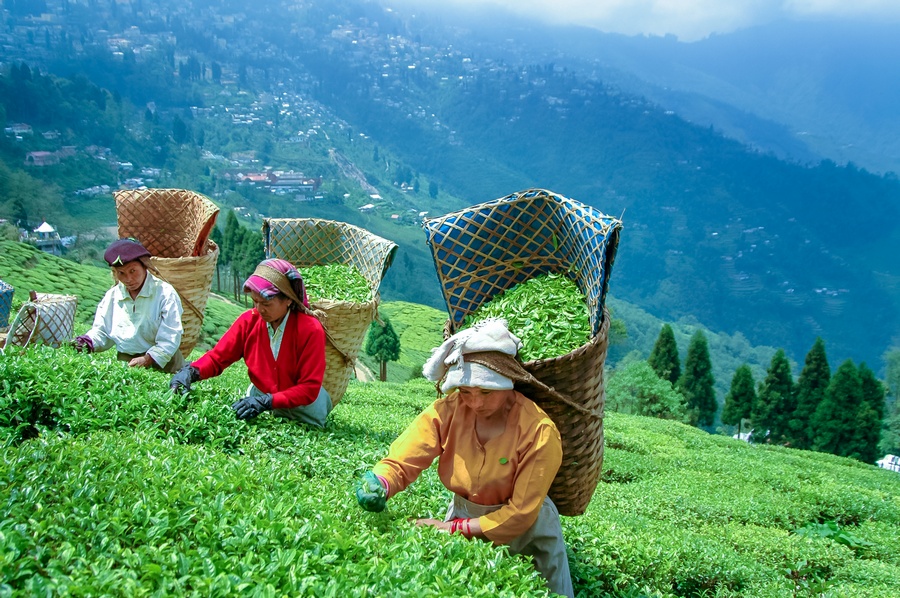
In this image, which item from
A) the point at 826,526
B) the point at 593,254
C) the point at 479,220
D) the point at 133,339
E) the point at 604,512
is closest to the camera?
the point at 593,254

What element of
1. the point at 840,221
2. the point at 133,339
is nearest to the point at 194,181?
the point at 133,339

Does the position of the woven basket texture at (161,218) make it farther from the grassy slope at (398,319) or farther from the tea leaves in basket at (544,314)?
the tea leaves in basket at (544,314)

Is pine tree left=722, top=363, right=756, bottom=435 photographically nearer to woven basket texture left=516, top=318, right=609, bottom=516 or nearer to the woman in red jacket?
the woman in red jacket

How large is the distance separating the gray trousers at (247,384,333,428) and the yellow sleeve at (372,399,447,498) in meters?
2.05

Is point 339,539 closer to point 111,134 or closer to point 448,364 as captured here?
point 448,364

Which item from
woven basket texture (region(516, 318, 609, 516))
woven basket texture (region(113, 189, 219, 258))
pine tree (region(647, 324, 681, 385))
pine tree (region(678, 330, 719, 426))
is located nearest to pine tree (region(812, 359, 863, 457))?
pine tree (region(678, 330, 719, 426))

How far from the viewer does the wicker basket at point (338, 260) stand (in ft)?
23.5

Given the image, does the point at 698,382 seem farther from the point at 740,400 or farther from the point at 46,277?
the point at 46,277

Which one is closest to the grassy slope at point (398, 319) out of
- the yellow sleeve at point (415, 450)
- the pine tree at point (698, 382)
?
the yellow sleeve at point (415, 450)

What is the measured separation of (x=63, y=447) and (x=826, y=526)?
887 centimetres

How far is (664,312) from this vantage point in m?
148

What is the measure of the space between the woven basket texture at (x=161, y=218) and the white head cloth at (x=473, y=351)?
6059mm

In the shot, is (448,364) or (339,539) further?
(448,364)

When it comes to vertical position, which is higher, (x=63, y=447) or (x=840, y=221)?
(x=63, y=447)
